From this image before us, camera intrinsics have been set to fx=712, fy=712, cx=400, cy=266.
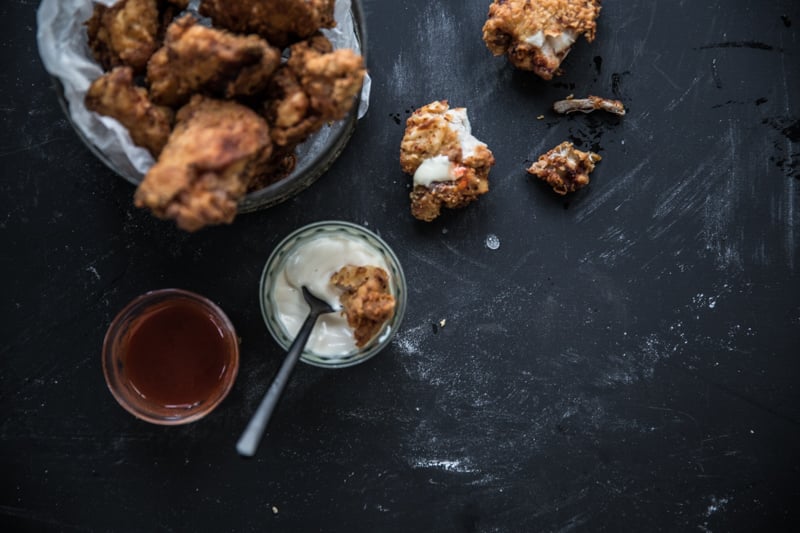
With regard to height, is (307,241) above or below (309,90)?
below

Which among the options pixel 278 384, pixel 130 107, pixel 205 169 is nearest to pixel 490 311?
pixel 278 384

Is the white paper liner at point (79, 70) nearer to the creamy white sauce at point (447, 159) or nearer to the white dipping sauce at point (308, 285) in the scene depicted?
the white dipping sauce at point (308, 285)

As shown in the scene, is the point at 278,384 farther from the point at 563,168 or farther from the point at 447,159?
the point at 563,168

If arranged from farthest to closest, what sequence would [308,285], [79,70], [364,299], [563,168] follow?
1. [563,168]
2. [308,285]
3. [364,299]
4. [79,70]

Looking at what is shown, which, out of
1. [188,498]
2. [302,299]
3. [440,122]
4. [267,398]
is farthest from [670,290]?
[188,498]

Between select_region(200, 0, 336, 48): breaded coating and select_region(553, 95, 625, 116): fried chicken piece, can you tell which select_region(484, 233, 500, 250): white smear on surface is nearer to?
select_region(553, 95, 625, 116): fried chicken piece

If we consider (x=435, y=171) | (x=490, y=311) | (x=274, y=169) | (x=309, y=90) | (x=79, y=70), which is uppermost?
(x=309, y=90)

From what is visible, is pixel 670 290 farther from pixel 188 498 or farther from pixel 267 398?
pixel 188 498
